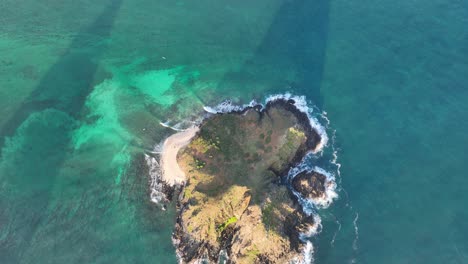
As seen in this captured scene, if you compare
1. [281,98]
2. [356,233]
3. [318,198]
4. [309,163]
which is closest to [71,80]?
[281,98]

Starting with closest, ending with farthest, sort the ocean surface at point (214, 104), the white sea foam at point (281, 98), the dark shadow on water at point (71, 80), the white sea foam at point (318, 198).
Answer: the ocean surface at point (214, 104)
the white sea foam at point (318, 198)
the white sea foam at point (281, 98)
the dark shadow on water at point (71, 80)

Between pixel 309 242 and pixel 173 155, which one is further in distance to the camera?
pixel 173 155

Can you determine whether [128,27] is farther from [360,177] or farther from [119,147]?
[360,177]

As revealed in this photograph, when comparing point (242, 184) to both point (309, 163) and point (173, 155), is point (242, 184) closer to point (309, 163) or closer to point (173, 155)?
point (309, 163)

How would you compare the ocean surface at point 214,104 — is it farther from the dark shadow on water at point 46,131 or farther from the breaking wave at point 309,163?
the breaking wave at point 309,163

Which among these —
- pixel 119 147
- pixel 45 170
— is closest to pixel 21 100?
pixel 45 170

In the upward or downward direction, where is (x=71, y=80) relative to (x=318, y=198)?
upward

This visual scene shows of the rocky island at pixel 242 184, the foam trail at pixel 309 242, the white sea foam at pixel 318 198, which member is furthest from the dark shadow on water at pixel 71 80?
the foam trail at pixel 309 242
